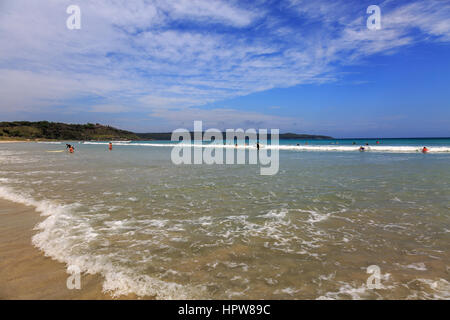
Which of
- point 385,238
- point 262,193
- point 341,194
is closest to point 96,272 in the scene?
point 385,238

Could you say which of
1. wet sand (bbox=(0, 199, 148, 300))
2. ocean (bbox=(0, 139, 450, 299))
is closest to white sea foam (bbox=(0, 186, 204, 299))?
ocean (bbox=(0, 139, 450, 299))

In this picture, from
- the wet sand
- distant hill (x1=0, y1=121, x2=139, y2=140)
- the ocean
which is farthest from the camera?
distant hill (x1=0, y1=121, x2=139, y2=140)

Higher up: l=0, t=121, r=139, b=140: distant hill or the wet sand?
l=0, t=121, r=139, b=140: distant hill

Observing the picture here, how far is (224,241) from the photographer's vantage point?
19.1ft

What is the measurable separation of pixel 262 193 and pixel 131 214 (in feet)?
19.2

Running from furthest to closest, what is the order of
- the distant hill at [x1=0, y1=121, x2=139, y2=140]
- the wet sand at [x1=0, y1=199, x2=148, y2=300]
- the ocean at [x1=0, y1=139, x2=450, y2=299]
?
1. the distant hill at [x1=0, y1=121, x2=139, y2=140]
2. the ocean at [x1=0, y1=139, x2=450, y2=299]
3. the wet sand at [x1=0, y1=199, x2=148, y2=300]

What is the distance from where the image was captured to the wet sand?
3857 millimetres

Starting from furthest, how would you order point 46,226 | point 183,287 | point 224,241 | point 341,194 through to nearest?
point 341,194, point 46,226, point 224,241, point 183,287
